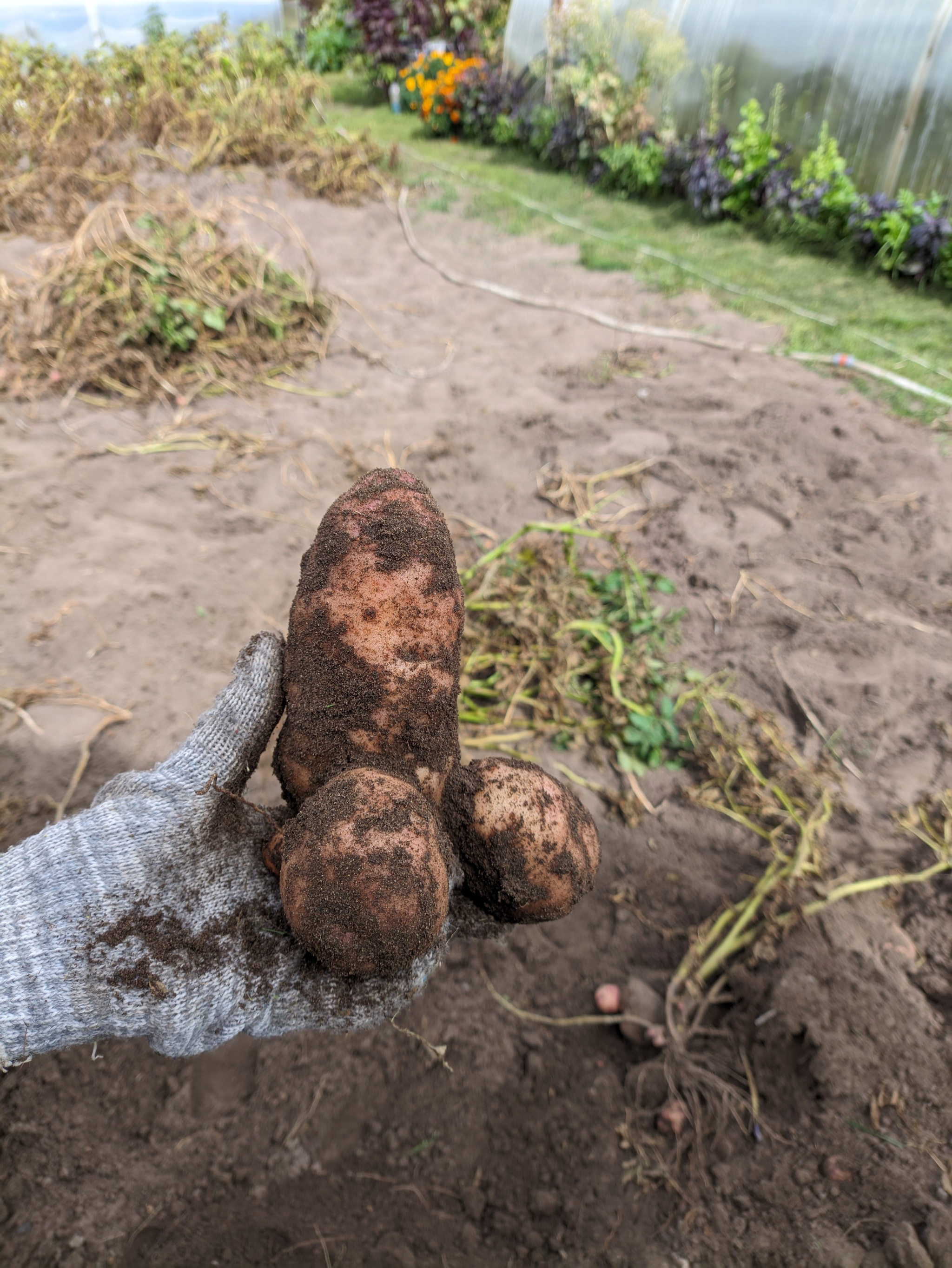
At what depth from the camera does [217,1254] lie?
1.48 metres

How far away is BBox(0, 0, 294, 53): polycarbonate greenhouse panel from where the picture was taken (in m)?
7.77

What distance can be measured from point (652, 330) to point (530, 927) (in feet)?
14.1

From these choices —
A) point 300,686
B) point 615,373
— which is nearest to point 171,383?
point 615,373

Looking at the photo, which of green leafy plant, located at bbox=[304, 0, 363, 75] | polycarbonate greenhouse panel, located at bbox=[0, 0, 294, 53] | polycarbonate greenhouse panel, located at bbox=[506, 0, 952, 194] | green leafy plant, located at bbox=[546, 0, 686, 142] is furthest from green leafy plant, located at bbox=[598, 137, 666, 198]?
green leafy plant, located at bbox=[304, 0, 363, 75]

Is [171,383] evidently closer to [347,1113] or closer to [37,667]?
[37,667]

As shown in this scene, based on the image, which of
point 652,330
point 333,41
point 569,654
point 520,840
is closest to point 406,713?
point 520,840

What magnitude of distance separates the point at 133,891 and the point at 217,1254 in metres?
0.77

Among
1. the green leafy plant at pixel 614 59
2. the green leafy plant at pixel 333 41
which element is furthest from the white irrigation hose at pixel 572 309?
the green leafy plant at pixel 333 41

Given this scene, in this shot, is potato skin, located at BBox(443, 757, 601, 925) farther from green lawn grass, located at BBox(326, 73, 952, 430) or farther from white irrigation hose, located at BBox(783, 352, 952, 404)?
white irrigation hose, located at BBox(783, 352, 952, 404)

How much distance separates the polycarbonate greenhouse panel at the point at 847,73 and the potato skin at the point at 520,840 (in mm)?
6488

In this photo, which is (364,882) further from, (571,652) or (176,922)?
(571,652)

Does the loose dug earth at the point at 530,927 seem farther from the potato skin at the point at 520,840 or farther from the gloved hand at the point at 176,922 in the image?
the potato skin at the point at 520,840

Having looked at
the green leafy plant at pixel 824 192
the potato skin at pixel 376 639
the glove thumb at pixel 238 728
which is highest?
the green leafy plant at pixel 824 192

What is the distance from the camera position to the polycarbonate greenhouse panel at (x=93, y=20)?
7766 mm
